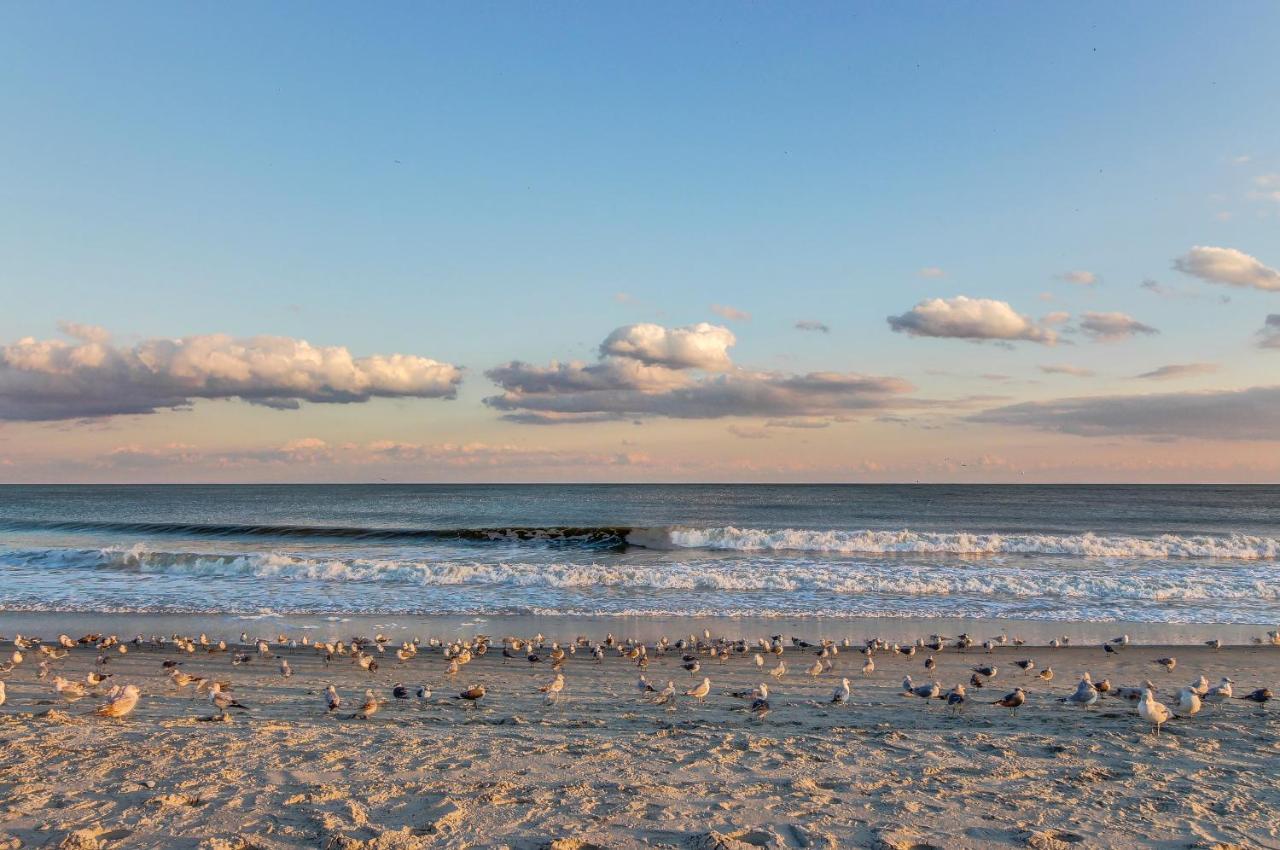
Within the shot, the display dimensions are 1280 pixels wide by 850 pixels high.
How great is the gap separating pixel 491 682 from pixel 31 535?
49095 mm

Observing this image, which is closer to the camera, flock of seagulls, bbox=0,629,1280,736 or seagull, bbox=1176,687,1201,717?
seagull, bbox=1176,687,1201,717

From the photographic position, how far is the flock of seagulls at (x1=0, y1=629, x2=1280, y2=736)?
10906mm

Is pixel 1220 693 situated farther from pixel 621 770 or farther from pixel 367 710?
pixel 367 710

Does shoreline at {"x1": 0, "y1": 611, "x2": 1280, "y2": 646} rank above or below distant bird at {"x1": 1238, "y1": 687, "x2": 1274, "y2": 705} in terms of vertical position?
below

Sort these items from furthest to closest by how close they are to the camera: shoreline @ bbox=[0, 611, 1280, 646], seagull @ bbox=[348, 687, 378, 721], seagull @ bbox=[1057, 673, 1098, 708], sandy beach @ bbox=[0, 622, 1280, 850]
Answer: shoreline @ bbox=[0, 611, 1280, 646], seagull @ bbox=[1057, 673, 1098, 708], seagull @ bbox=[348, 687, 378, 721], sandy beach @ bbox=[0, 622, 1280, 850]

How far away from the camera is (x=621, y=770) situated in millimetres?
7867

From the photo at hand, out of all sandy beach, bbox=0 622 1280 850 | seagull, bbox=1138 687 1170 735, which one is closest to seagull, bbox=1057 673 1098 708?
sandy beach, bbox=0 622 1280 850

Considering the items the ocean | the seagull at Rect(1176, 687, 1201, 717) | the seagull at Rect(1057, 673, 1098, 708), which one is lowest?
the ocean

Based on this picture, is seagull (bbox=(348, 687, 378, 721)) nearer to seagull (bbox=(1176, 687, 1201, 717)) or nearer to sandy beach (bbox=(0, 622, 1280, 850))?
sandy beach (bbox=(0, 622, 1280, 850))

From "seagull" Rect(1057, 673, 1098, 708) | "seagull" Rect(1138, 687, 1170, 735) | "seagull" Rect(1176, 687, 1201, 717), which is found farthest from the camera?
"seagull" Rect(1057, 673, 1098, 708)

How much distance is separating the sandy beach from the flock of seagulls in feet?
0.64

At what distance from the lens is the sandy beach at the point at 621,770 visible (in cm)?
637

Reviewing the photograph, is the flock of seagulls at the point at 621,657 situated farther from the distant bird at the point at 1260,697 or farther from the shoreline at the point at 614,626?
the shoreline at the point at 614,626

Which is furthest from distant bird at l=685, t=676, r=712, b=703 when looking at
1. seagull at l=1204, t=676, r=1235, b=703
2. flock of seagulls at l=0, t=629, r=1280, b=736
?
seagull at l=1204, t=676, r=1235, b=703
